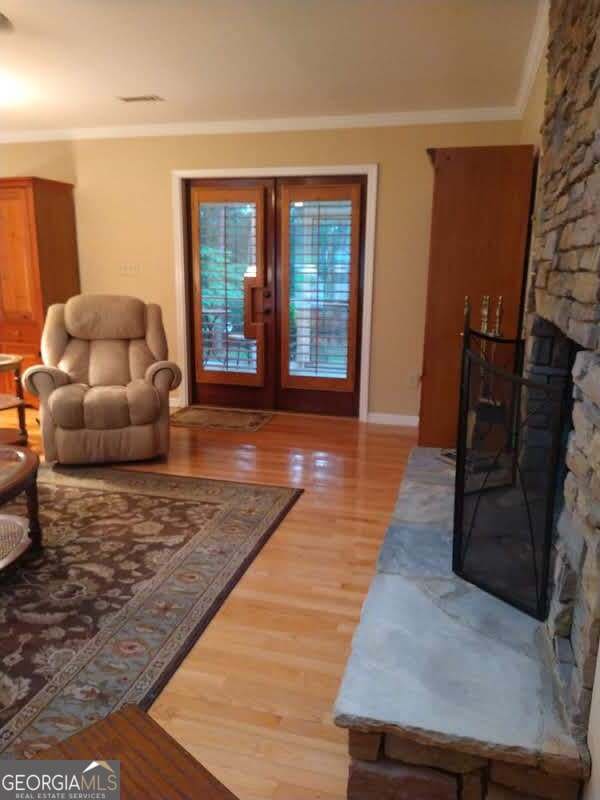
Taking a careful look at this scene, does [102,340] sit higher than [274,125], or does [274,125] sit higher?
[274,125]

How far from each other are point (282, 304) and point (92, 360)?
1.70m

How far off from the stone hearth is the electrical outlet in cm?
432

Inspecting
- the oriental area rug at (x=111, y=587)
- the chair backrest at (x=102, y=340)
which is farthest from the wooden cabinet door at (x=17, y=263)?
the oriental area rug at (x=111, y=587)

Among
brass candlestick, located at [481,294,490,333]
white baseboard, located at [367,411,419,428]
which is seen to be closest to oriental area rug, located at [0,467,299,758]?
brass candlestick, located at [481,294,490,333]

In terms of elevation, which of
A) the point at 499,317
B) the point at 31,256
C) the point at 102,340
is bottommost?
the point at 102,340

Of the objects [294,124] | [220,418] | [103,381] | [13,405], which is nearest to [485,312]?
[294,124]

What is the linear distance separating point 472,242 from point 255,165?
223cm

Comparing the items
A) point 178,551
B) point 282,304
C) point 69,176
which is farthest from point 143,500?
point 69,176

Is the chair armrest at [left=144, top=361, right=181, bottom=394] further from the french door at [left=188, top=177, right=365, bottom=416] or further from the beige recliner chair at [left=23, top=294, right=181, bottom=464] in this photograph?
the french door at [left=188, top=177, right=365, bottom=416]

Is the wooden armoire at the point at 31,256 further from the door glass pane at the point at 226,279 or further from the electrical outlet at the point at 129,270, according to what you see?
the door glass pane at the point at 226,279

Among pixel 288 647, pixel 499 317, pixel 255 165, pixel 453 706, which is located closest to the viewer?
pixel 453 706

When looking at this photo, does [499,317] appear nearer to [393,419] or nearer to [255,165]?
[393,419]

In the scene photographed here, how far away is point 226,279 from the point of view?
524 centimetres

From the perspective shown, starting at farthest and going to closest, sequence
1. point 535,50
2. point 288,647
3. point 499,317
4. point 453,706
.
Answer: point 499,317
point 535,50
point 288,647
point 453,706
